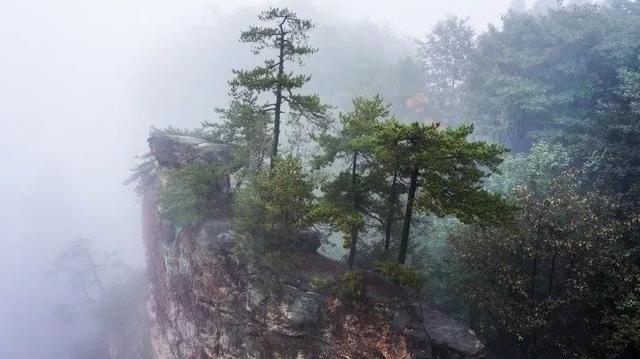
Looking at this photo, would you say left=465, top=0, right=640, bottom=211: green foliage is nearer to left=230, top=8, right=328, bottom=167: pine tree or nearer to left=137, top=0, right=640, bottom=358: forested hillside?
left=137, top=0, right=640, bottom=358: forested hillside

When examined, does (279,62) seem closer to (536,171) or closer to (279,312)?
(279,312)

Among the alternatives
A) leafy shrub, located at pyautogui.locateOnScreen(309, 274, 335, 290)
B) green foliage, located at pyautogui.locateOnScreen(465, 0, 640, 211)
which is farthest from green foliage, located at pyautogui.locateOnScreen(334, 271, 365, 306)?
green foliage, located at pyautogui.locateOnScreen(465, 0, 640, 211)

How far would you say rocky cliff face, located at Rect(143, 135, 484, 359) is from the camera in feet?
57.7

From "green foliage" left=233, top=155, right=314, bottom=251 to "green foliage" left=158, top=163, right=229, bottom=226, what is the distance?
4.40 m

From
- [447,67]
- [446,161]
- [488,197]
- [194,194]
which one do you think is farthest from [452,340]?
[447,67]

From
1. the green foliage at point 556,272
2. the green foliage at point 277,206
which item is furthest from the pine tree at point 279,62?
the green foliage at point 556,272

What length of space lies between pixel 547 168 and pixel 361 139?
15772 millimetres

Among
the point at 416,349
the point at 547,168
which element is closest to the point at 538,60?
the point at 547,168

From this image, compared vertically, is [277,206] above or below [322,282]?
above

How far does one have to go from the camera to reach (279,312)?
65.0ft

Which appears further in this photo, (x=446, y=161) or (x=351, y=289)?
(x=351, y=289)

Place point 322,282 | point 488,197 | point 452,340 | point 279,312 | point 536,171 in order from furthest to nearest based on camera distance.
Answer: point 536,171 < point 279,312 < point 452,340 < point 322,282 < point 488,197

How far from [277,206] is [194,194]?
27.1ft

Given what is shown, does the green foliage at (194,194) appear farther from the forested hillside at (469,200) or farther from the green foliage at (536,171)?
the green foliage at (536,171)
